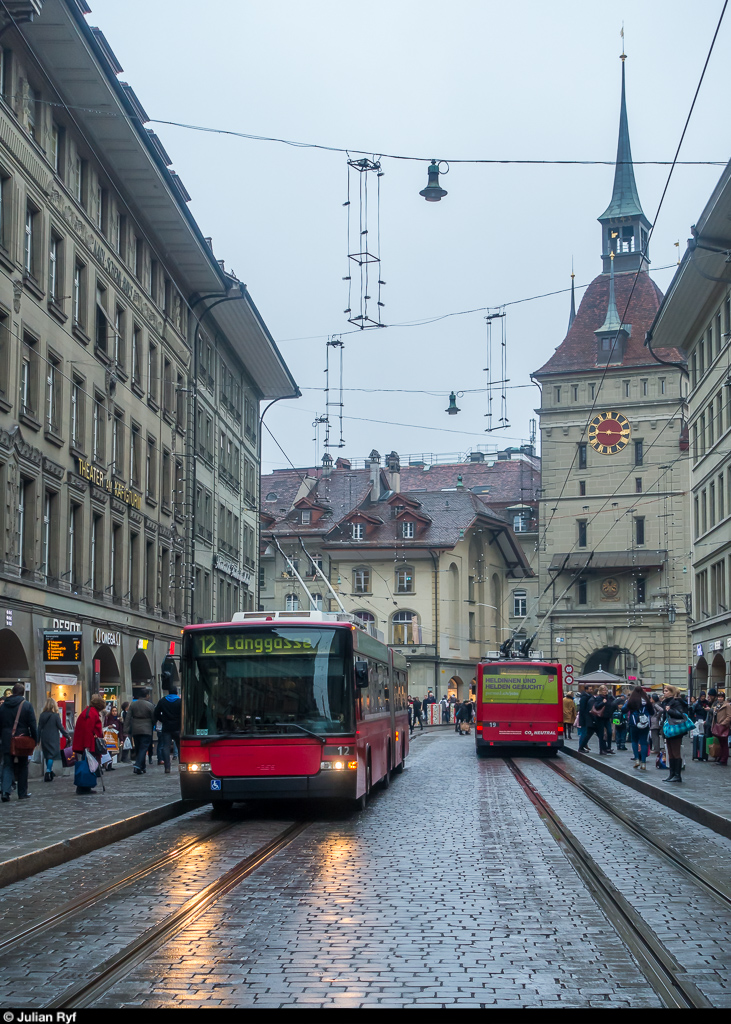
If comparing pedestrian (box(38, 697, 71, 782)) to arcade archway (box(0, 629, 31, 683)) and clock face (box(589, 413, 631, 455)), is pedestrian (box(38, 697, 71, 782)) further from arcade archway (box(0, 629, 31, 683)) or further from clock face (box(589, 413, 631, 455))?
clock face (box(589, 413, 631, 455))

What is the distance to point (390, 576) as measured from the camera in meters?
80.3

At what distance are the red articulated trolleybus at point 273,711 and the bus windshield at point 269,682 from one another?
0.04ft

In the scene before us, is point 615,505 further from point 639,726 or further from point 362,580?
point 639,726

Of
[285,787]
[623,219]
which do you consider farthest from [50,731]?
[623,219]

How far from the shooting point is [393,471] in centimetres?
8856

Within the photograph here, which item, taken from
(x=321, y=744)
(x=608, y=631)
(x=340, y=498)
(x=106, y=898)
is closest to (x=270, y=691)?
(x=321, y=744)

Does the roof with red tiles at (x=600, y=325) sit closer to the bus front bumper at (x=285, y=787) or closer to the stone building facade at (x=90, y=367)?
the stone building facade at (x=90, y=367)

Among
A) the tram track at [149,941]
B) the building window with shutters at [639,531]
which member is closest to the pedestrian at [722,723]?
the tram track at [149,941]

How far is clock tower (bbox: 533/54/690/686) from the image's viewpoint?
253ft

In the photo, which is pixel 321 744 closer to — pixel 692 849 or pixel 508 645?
pixel 692 849

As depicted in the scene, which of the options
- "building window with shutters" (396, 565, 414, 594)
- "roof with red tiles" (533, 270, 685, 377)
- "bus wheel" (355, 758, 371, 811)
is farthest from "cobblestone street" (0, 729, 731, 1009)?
"roof with red tiles" (533, 270, 685, 377)

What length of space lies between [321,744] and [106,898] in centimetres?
680

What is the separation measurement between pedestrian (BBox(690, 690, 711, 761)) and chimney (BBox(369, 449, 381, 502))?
54.9 metres

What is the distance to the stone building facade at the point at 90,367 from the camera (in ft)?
88.8
